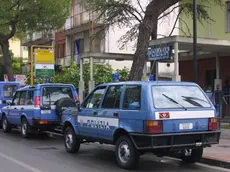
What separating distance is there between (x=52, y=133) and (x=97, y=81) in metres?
11.4

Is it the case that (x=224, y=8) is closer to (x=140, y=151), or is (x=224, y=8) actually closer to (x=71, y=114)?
(x=71, y=114)

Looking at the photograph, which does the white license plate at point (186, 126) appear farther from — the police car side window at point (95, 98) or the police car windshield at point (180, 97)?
the police car side window at point (95, 98)

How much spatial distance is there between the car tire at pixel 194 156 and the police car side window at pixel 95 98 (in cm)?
243

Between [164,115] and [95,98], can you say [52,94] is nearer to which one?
[95,98]

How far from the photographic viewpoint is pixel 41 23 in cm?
2711

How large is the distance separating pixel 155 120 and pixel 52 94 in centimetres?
648

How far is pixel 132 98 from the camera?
28.9ft

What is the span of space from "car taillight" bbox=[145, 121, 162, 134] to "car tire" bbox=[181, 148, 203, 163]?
1656mm

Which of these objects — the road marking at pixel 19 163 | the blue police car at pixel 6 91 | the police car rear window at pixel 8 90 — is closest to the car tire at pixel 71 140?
the road marking at pixel 19 163

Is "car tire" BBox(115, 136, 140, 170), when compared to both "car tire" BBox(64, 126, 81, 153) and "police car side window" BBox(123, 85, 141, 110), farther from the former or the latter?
"car tire" BBox(64, 126, 81, 153)

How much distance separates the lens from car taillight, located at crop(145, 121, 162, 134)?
26.7 ft

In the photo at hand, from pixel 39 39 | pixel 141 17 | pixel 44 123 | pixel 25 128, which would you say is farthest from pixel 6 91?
pixel 39 39

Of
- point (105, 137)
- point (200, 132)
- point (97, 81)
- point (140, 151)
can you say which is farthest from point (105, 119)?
point (97, 81)

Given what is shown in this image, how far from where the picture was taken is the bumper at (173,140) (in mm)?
8125
